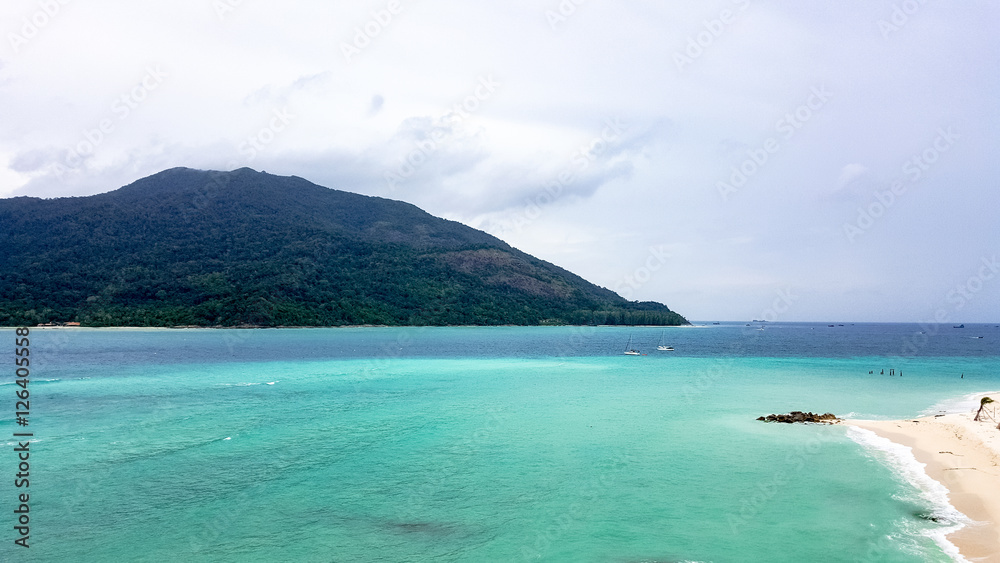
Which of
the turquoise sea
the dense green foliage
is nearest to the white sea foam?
the turquoise sea

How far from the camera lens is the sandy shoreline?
10.0 metres

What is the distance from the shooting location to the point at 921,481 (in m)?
13.9

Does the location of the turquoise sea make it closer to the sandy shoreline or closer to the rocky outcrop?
the sandy shoreline

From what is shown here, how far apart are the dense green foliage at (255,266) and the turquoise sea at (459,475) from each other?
61.3 metres

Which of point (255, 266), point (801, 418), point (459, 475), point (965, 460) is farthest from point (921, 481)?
point (255, 266)

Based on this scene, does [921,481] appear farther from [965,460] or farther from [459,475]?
[459,475]

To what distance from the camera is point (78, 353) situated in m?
49.2

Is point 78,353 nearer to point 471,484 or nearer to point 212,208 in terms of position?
point 471,484

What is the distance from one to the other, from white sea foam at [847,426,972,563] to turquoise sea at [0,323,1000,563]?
9 cm

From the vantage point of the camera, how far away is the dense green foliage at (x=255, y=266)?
282ft

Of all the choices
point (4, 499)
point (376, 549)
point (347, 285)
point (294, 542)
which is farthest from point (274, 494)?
point (347, 285)

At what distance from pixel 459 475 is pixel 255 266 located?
94380mm

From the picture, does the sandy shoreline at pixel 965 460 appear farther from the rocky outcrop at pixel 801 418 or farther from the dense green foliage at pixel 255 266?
the dense green foliage at pixel 255 266

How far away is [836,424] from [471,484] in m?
15.4
